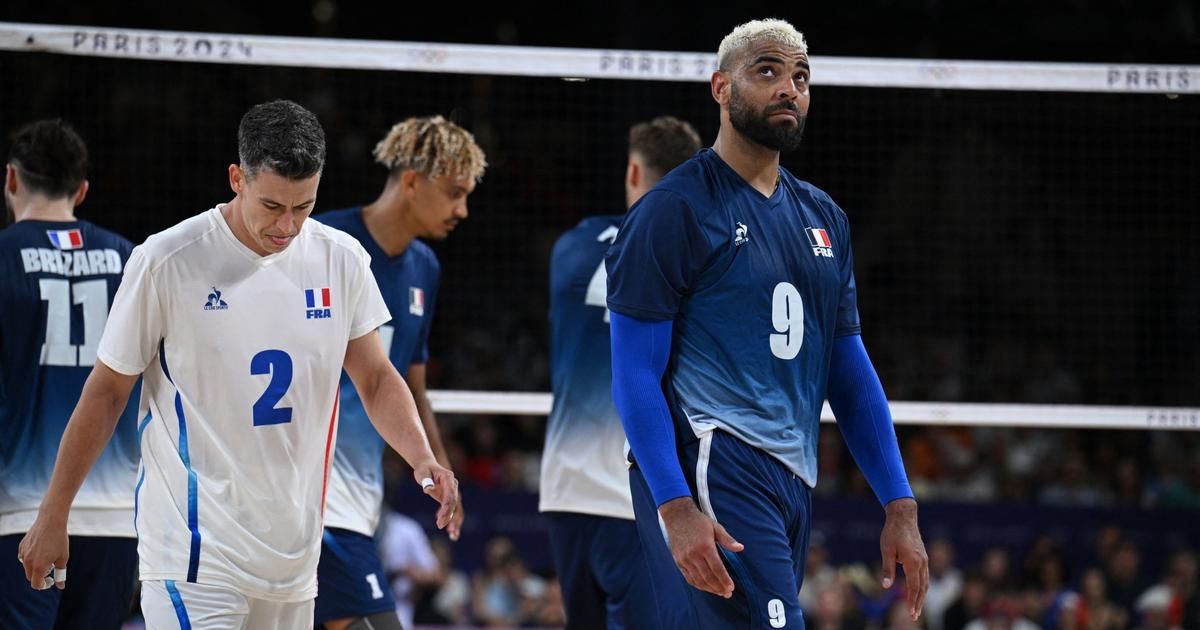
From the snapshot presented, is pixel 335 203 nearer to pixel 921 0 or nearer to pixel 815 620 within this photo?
pixel 815 620

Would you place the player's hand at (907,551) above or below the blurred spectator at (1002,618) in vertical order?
above

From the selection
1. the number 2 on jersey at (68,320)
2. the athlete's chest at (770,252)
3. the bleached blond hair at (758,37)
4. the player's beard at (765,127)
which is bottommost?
the number 2 on jersey at (68,320)

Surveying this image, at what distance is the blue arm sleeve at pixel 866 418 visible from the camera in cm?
464

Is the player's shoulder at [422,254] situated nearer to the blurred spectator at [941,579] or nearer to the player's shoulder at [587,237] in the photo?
→ the player's shoulder at [587,237]

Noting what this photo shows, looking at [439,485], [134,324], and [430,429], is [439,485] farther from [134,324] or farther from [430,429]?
[430,429]

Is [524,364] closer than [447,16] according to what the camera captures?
Yes

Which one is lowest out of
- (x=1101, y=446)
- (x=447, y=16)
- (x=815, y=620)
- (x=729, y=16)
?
(x=815, y=620)

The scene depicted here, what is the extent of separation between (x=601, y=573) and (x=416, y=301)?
1448 mm

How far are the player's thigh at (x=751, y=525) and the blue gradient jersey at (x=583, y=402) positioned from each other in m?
2.15

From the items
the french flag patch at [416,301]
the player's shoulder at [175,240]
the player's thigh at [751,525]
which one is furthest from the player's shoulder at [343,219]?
the player's thigh at [751,525]

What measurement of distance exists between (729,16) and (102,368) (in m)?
7.86

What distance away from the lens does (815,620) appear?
1240cm

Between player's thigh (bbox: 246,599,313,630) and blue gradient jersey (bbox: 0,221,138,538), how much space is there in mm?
1406

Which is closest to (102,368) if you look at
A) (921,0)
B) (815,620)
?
(815,620)
